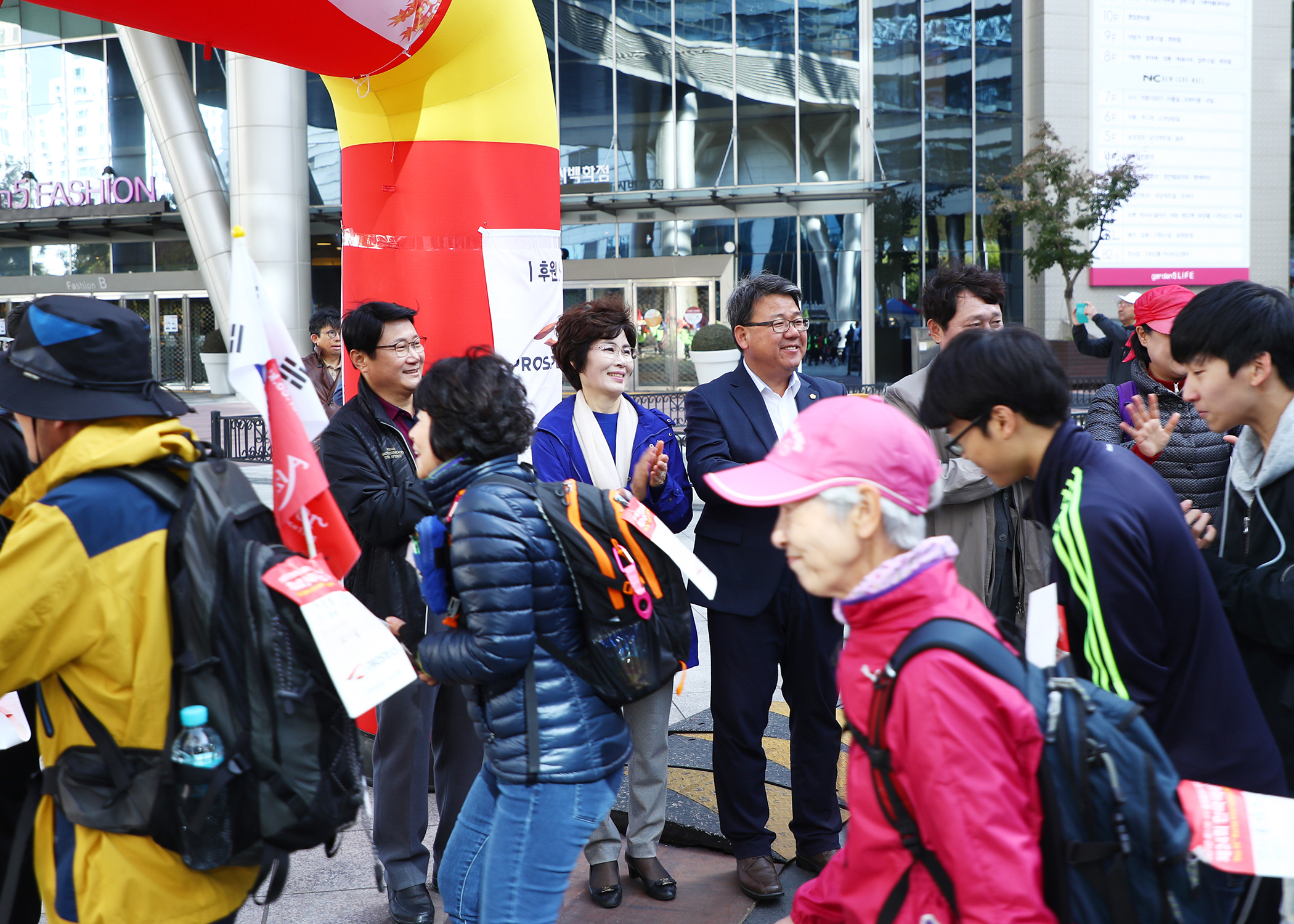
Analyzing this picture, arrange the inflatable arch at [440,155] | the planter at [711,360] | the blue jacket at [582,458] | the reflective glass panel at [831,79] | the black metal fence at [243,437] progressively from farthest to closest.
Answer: the reflective glass panel at [831,79], the planter at [711,360], the black metal fence at [243,437], the inflatable arch at [440,155], the blue jacket at [582,458]

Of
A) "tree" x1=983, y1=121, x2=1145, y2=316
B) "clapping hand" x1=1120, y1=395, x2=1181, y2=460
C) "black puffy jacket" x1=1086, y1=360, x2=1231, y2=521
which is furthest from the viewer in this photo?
"tree" x1=983, y1=121, x2=1145, y2=316

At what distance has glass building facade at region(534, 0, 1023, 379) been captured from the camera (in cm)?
2402

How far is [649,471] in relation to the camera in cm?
363

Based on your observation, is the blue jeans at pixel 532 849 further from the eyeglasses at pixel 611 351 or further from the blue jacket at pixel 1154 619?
the eyeglasses at pixel 611 351

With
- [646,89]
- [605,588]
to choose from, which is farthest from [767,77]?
[605,588]

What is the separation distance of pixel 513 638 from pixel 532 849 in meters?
0.52

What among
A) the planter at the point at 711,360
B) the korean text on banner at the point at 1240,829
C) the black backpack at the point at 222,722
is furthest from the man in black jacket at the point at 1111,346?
the planter at the point at 711,360

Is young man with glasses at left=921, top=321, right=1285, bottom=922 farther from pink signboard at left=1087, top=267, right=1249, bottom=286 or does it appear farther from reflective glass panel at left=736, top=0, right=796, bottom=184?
pink signboard at left=1087, top=267, right=1249, bottom=286

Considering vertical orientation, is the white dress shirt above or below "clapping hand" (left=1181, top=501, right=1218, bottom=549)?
above

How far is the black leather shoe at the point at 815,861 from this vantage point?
3.73 metres

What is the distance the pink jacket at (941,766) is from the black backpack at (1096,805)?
3cm

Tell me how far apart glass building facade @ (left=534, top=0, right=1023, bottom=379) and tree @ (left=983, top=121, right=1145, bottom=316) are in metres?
1.85

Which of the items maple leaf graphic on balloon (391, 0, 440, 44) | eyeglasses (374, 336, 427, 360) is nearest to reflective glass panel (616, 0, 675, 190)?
maple leaf graphic on balloon (391, 0, 440, 44)

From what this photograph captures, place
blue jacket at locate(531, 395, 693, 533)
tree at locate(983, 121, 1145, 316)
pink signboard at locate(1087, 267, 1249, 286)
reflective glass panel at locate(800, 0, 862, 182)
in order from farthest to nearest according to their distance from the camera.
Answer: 1. pink signboard at locate(1087, 267, 1249, 286)
2. tree at locate(983, 121, 1145, 316)
3. reflective glass panel at locate(800, 0, 862, 182)
4. blue jacket at locate(531, 395, 693, 533)
